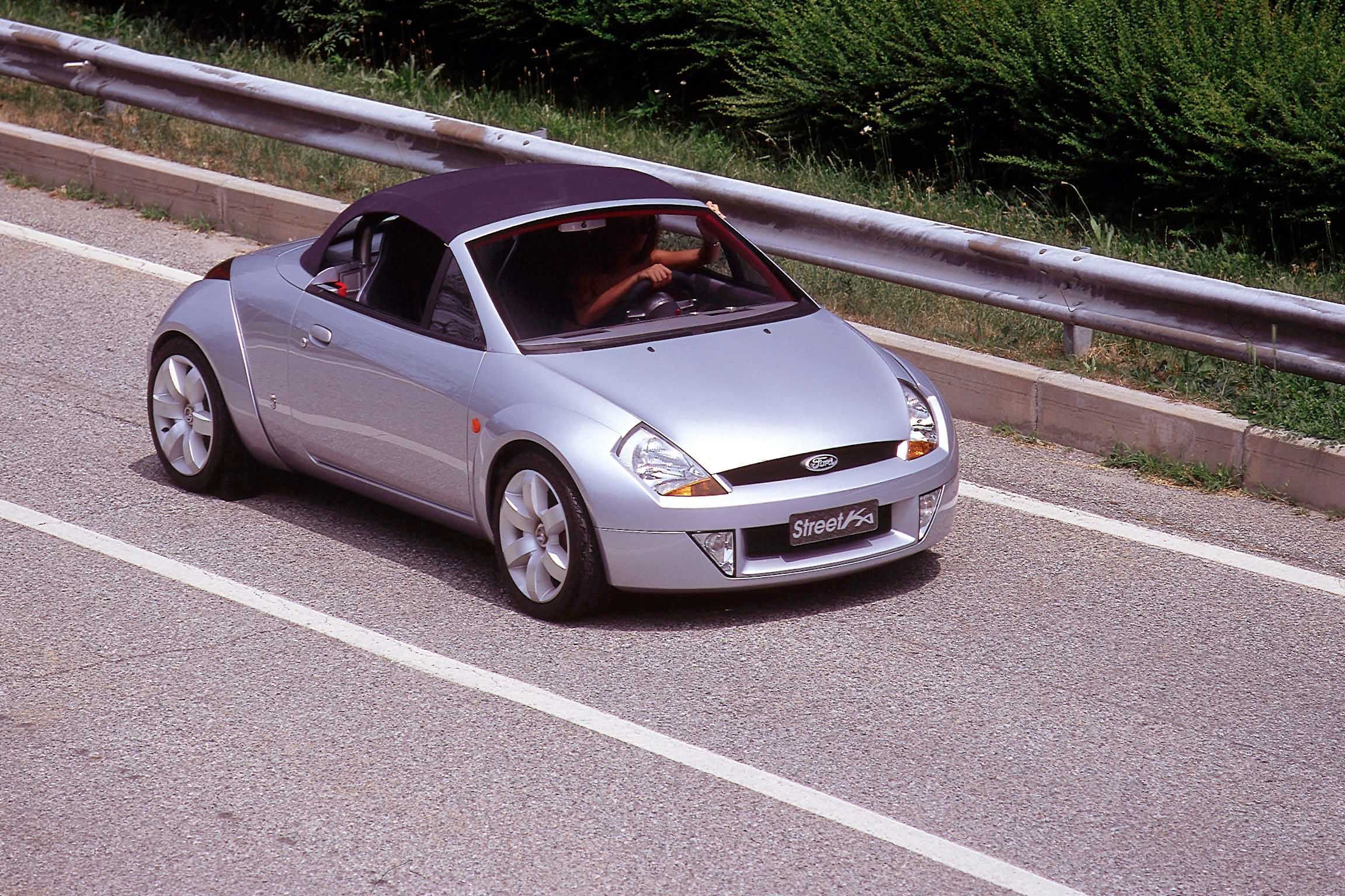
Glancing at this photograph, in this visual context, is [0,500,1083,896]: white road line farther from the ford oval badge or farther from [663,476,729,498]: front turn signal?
the ford oval badge

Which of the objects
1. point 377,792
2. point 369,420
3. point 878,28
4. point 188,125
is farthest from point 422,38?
point 377,792

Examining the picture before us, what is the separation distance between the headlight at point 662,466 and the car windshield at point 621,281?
613mm

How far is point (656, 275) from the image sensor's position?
274 inches

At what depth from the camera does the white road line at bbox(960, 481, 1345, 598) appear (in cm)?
667

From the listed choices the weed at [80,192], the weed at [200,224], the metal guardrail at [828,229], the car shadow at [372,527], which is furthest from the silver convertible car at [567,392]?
the weed at [80,192]

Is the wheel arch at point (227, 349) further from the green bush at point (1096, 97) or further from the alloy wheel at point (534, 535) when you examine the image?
the green bush at point (1096, 97)

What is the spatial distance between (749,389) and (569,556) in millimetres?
882

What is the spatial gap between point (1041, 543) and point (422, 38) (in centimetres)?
933

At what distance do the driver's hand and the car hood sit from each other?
0.38 m

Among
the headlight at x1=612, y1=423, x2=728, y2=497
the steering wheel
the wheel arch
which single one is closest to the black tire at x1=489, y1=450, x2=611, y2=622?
the headlight at x1=612, y1=423, x2=728, y2=497

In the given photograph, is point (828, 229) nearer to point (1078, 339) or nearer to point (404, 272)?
point (1078, 339)

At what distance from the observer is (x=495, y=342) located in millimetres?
6488

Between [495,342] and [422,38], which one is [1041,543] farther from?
[422,38]

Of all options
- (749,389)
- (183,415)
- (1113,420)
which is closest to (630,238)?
(749,389)
